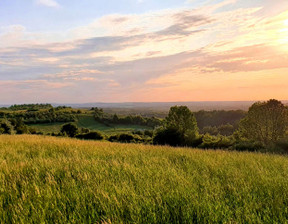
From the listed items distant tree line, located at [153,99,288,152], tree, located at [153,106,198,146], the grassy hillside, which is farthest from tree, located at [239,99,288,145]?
the grassy hillside

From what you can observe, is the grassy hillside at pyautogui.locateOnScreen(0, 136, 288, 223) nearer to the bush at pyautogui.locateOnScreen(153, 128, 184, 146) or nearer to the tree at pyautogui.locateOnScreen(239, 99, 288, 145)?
the bush at pyautogui.locateOnScreen(153, 128, 184, 146)

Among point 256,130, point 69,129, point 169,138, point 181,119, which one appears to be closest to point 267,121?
point 256,130

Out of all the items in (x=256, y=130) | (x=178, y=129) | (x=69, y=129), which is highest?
(x=256, y=130)

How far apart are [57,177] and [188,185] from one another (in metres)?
2.57

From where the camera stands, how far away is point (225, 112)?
307 feet

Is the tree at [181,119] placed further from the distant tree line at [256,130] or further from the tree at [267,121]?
the tree at [267,121]

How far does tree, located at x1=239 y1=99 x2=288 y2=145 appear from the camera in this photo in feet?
68.3

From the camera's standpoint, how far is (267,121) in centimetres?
2136

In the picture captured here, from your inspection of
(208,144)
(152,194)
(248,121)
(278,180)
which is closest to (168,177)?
(152,194)

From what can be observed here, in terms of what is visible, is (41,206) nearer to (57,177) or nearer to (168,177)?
(57,177)

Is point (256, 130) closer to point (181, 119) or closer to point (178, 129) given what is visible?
point (178, 129)

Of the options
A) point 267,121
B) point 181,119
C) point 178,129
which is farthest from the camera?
point 181,119

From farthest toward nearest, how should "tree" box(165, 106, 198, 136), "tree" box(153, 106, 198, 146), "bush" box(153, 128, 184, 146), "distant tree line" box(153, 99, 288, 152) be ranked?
1. "tree" box(165, 106, 198, 136)
2. "bush" box(153, 128, 184, 146)
3. "tree" box(153, 106, 198, 146)
4. "distant tree line" box(153, 99, 288, 152)

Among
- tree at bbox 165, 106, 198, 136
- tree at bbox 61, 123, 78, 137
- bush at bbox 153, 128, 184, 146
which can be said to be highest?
tree at bbox 165, 106, 198, 136
